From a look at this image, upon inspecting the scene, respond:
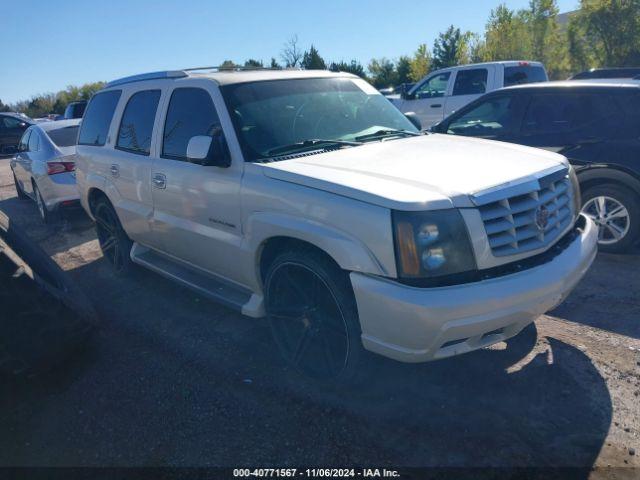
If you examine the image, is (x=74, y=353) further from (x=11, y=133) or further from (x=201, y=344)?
(x=11, y=133)

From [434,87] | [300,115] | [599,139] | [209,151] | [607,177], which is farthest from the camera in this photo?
[434,87]

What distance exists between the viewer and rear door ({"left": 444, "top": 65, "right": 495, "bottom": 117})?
1071 cm

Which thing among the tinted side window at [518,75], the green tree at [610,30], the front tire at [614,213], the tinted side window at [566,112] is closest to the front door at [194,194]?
the front tire at [614,213]

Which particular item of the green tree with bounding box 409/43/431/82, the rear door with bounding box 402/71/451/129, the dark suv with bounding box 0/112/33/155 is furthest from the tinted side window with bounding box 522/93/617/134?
the green tree with bounding box 409/43/431/82

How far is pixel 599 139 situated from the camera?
5.16 m

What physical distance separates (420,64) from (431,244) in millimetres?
33124

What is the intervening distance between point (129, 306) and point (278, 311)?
2.16m

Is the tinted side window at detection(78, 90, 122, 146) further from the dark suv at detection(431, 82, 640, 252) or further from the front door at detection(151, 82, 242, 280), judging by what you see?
the dark suv at detection(431, 82, 640, 252)

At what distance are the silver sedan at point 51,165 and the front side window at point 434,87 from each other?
7488 millimetres

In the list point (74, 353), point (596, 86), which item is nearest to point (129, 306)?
point (74, 353)

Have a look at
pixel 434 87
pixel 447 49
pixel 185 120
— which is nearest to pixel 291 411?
pixel 185 120

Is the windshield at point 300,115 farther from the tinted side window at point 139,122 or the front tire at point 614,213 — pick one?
the front tire at point 614,213

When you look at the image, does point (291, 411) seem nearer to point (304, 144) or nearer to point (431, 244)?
point (431, 244)

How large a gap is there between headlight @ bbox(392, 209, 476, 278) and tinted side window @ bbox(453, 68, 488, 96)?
9.09m
